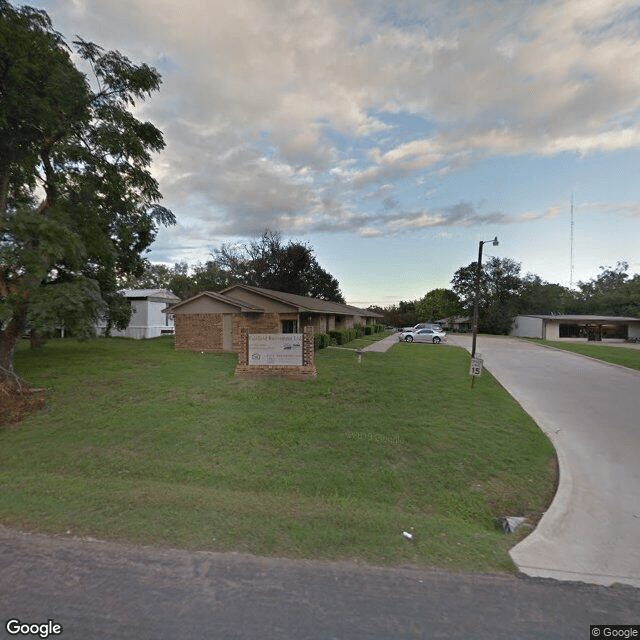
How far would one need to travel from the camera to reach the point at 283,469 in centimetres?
530

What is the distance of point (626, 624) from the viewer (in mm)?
2584

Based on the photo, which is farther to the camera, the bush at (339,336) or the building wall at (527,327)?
the building wall at (527,327)

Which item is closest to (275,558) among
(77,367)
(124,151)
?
(124,151)

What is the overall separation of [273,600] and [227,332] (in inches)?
653

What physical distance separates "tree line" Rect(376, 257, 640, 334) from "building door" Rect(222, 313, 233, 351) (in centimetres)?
4232

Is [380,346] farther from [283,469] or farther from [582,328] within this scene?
[582,328]

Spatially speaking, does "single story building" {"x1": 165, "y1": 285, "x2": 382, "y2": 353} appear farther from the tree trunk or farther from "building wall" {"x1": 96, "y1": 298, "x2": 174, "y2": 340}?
"building wall" {"x1": 96, "y1": 298, "x2": 174, "y2": 340}

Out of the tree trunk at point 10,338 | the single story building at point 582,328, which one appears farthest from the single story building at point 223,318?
the single story building at point 582,328

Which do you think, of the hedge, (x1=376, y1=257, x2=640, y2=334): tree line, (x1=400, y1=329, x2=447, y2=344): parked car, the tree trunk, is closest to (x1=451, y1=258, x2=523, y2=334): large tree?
(x1=376, y1=257, x2=640, y2=334): tree line

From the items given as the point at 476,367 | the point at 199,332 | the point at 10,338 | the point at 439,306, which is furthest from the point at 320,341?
the point at 439,306

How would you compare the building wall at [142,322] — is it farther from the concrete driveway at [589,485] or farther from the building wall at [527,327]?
the building wall at [527,327]

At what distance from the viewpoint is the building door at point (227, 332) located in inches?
731

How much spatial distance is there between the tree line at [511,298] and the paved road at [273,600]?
52.0m

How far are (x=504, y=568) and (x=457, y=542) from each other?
0.48m
